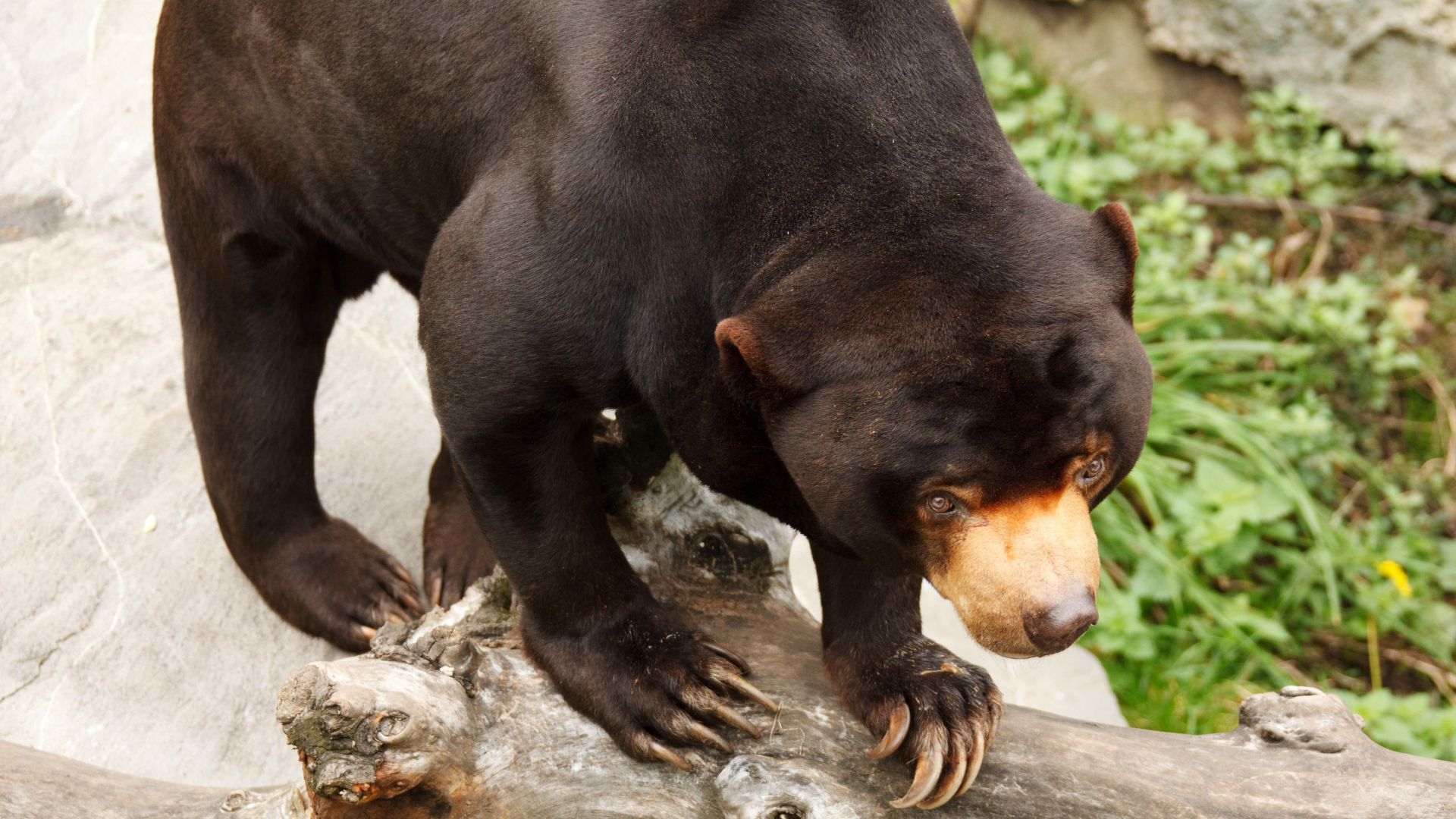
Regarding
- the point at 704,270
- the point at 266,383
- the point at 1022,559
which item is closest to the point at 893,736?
the point at 1022,559

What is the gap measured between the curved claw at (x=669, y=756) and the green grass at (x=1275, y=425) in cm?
221

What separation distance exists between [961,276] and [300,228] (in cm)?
176

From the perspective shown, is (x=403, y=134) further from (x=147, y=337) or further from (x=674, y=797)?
(x=147, y=337)

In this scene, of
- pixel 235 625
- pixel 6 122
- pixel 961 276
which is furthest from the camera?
pixel 6 122

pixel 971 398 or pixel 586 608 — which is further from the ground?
pixel 971 398

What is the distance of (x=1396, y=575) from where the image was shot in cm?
480

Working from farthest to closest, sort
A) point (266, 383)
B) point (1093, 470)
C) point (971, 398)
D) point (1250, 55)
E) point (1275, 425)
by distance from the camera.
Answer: point (1250, 55) → point (1275, 425) → point (266, 383) → point (1093, 470) → point (971, 398)

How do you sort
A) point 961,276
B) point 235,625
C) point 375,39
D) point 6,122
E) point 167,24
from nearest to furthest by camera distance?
point 961,276 < point 375,39 < point 167,24 < point 235,625 < point 6,122

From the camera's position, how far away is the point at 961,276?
2.21 meters

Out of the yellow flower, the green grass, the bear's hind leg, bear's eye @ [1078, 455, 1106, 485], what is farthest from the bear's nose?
the yellow flower

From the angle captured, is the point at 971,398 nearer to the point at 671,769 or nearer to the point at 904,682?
the point at 904,682

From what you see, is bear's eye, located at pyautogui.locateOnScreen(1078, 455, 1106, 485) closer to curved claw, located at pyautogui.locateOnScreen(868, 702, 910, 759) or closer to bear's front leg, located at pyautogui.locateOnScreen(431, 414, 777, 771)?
curved claw, located at pyautogui.locateOnScreen(868, 702, 910, 759)

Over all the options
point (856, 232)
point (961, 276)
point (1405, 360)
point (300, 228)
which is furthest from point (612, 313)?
point (1405, 360)

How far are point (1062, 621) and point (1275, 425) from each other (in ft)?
10.6
